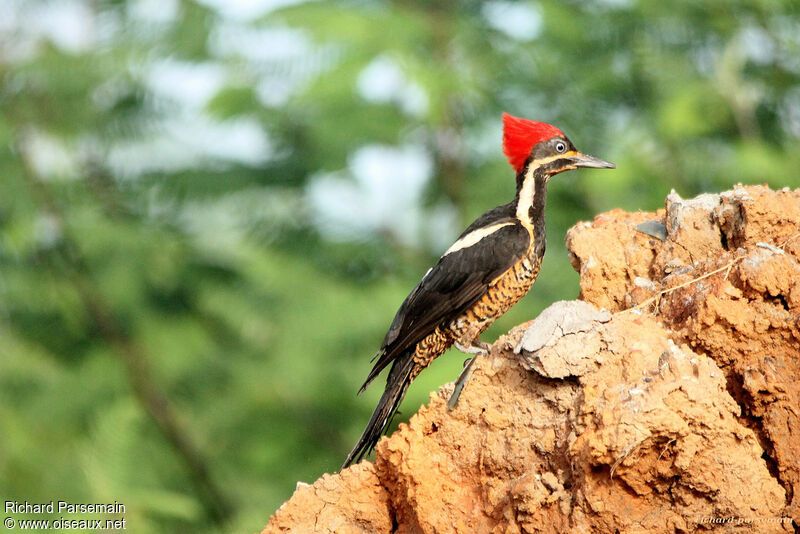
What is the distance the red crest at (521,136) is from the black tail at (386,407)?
1.21 meters

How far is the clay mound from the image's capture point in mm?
3252

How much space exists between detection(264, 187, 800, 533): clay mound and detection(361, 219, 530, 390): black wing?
0.56m

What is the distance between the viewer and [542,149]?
5168 millimetres

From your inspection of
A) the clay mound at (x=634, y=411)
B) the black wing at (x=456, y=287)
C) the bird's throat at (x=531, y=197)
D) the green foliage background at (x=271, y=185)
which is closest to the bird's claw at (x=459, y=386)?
the clay mound at (x=634, y=411)

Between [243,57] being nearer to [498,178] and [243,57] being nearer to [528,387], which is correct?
[498,178]

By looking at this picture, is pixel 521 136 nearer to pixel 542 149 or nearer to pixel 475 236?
pixel 542 149

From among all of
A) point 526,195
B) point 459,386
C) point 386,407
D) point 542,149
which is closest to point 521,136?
point 542,149

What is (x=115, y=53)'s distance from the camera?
1525 centimetres

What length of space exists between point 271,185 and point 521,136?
34.4 ft

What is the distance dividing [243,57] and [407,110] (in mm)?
2783

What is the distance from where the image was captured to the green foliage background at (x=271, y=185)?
13.4 m

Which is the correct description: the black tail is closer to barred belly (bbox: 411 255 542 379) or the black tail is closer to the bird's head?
barred belly (bbox: 411 255 542 379)

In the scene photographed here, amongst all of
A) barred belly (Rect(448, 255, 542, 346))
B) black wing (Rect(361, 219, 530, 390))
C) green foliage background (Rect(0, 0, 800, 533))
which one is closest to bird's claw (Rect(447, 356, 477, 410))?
black wing (Rect(361, 219, 530, 390))

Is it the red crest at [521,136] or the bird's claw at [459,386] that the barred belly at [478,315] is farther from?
the bird's claw at [459,386]
